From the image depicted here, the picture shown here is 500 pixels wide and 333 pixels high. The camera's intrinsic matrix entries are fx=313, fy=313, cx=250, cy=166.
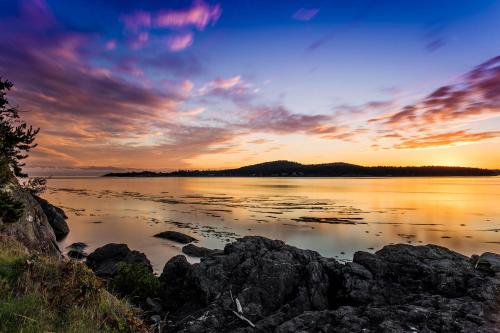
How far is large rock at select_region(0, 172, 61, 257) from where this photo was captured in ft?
50.0

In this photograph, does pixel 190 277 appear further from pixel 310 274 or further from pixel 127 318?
pixel 127 318

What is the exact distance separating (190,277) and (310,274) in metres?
5.00

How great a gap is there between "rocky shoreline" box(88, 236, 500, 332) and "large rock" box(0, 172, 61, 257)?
7.75 metres

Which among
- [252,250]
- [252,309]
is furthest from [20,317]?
[252,250]

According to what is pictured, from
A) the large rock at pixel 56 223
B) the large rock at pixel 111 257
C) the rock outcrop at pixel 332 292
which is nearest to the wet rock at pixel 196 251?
the large rock at pixel 111 257

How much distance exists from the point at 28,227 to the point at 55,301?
14.9 metres

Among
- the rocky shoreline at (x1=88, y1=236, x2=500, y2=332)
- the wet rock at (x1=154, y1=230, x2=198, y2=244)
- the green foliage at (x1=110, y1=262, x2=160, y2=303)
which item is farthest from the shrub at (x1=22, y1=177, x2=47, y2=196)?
the rocky shoreline at (x1=88, y1=236, x2=500, y2=332)

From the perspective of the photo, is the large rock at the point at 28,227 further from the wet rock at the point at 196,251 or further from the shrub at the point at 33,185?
the wet rock at the point at 196,251

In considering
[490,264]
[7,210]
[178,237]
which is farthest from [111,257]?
[490,264]

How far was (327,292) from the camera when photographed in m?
11.7

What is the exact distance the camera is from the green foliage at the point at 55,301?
5207 millimetres

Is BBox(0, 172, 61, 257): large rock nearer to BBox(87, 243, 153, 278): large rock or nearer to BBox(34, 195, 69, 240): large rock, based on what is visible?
BBox(87, 243, 153, 278): large rock

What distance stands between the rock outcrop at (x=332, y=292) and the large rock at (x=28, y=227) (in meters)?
7.77

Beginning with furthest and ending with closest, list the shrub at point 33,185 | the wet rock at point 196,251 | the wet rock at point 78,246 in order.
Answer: the wet rock at point 78,246
the wet rock at point 196,251
the shrub at point 33,185
